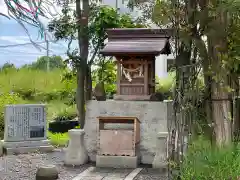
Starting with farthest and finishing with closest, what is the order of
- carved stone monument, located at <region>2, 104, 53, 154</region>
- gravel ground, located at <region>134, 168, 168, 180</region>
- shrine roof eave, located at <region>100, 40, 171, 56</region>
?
carved stone monument, located at <region>2, 104, 53, 154</region>, shrine roof eave, located at <region>100, 40, 171, 56</region>, gravel ground, located at <region>134, 168, 168, 180</region>

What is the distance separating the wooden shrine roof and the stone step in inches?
80.8

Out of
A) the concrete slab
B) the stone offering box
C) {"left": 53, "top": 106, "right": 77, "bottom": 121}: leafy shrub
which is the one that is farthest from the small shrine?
{"left": 53, "top": 106, "right": 77, "bottom": 121}: leafy shrub

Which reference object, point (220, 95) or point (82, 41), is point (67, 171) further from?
point (82, 41)

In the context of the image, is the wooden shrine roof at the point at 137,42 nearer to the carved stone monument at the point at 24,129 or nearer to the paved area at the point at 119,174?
the paved area at the point at 119,174

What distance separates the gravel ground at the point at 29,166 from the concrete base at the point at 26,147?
0.82 feet

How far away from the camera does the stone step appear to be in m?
7.01

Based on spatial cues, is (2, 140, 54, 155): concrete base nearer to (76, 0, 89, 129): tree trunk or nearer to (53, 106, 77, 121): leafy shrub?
(76, 0, 89, 129): tree trunk

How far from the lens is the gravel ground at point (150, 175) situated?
6945 millimetres

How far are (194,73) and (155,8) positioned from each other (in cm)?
116

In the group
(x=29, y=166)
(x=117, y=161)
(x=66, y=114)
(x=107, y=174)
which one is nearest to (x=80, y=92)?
(x=29, y=166)

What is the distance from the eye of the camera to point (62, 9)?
9.95 m

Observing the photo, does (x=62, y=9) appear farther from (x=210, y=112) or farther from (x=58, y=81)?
(x=58, y=81)

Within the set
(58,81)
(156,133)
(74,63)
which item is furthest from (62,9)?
(58,81)

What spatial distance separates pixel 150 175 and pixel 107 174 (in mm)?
702
